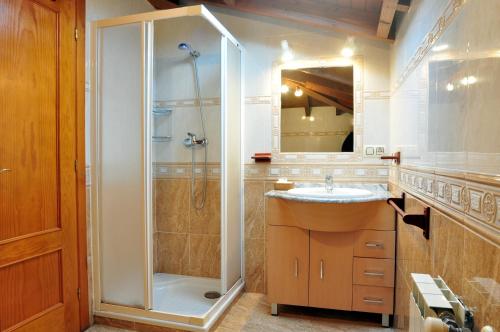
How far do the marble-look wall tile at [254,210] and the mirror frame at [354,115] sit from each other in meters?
0.28

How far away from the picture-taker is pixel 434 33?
3.79 feet

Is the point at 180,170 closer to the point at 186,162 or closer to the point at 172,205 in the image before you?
the point at 186,162

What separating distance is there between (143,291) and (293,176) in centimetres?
138

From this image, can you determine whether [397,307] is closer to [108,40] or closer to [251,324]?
[251,324]

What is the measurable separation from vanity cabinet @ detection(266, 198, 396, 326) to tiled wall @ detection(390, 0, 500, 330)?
0.45 meters

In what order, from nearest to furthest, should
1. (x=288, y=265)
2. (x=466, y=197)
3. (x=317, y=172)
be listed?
(x=466, y=197)
(x=288, y=265)
(x=317, y=172)

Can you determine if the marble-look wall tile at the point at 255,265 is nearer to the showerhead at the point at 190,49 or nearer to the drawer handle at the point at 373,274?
the drawer handle at the point at 373,274

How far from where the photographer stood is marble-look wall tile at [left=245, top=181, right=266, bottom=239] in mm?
2570

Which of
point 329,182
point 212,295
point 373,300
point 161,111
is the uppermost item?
point 161,111

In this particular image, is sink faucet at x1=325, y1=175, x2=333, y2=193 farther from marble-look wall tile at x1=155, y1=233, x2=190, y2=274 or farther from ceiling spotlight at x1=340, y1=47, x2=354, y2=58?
marble-look wall tile at x1=155, y1=233, x2=190, y2=274

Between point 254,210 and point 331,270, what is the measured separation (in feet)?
2.62

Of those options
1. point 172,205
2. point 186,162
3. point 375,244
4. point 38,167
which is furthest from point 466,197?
point 172,205

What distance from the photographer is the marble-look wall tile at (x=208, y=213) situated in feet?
8.77

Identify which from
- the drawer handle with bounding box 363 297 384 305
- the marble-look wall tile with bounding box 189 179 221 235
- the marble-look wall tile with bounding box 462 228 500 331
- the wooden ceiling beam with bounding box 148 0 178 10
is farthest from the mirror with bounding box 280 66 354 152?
the marble-look wall tile with bounding box 462 228 500 331
